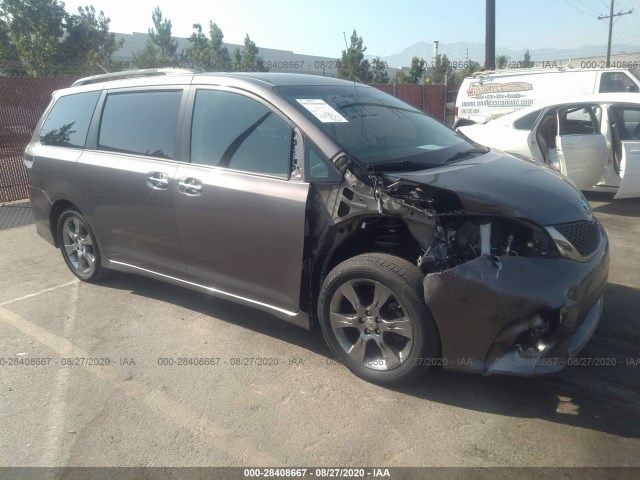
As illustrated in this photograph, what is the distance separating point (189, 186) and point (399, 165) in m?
1.49

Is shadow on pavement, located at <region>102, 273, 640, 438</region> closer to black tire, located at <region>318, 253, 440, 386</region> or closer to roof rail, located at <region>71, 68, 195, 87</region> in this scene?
black tire, located at <region>318, 253, 440, 386</region>

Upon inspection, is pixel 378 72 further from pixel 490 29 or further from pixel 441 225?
pixel 441 225

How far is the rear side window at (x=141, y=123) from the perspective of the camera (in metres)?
4.12

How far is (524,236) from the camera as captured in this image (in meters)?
2.94

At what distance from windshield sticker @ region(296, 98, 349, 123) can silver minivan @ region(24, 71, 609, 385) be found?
15 millimetres

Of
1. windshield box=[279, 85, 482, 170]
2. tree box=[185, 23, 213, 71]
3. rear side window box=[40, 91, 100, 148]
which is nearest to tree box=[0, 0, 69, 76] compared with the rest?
tree box=[185, 23, 213, 71]

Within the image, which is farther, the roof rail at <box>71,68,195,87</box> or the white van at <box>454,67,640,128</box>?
the white van at <box>454,67,640,128</box>

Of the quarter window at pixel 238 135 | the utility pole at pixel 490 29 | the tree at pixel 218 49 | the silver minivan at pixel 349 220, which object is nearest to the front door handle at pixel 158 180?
the silver minivan at pixel 349 220

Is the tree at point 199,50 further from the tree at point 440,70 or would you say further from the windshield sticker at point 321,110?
the windshield sticker at point 321,110

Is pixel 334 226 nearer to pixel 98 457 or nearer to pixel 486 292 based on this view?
pixel 486 292

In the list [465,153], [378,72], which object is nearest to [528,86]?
[465,153]

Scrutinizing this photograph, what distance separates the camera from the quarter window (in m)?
3.54

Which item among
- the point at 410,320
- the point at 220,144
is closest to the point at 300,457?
the point at 410,320

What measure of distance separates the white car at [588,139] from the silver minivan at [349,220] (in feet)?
10.9
